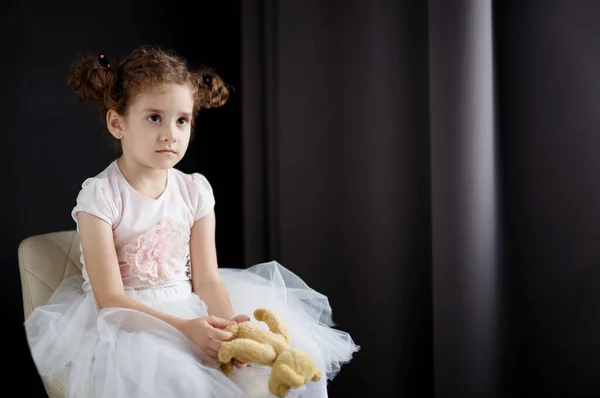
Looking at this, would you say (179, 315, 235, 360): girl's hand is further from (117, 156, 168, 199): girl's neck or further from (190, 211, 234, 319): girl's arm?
(117, 156, 168, 199): girl's neck

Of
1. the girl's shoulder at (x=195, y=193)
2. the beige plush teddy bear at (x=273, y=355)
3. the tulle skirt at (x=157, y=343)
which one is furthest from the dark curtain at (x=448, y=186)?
the beige plush teddy bear at (x=273, y=355)

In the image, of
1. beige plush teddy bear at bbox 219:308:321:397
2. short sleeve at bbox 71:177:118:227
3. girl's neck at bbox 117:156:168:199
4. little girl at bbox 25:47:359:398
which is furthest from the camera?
girl's neck at bbox 117:156:168:199

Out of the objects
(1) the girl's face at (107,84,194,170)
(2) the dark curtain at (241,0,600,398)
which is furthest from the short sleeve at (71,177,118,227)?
(2) the dark curtain at (241,0,600,398)

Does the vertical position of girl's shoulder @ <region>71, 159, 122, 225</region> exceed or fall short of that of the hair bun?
it falls short

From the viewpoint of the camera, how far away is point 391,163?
2014mm

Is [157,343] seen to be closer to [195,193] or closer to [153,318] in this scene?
[153,318]

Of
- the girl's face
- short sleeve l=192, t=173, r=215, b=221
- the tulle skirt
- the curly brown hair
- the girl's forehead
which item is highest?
the curly brown hair

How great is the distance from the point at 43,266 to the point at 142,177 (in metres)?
0.31

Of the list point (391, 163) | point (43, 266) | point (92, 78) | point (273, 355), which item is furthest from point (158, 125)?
point (391, 163)

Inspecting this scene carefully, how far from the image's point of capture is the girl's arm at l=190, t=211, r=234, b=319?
5.34 feet

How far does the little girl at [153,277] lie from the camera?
136cm

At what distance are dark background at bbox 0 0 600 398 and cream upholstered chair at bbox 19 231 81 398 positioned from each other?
0.39 metres

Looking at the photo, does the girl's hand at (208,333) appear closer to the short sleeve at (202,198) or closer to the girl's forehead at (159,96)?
the short sleeve at (202,198)

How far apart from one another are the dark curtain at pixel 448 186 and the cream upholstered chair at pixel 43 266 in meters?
0.74
